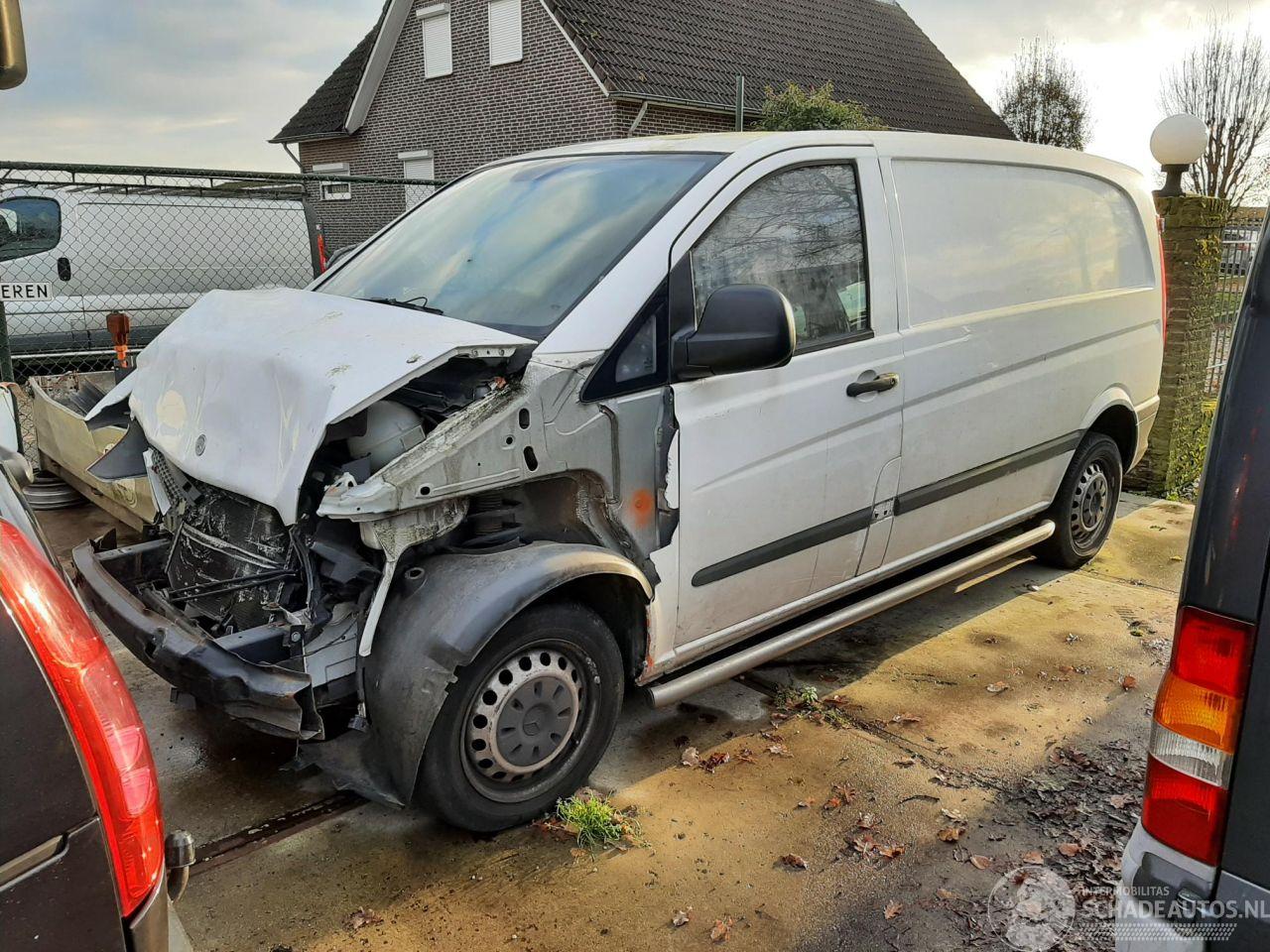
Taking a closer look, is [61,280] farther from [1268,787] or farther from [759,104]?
[759,104]

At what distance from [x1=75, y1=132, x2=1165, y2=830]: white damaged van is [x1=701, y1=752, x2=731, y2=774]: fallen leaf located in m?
0.31

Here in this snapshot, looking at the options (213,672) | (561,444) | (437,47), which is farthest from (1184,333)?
(437,47)

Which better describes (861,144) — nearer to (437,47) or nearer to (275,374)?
(275,374)

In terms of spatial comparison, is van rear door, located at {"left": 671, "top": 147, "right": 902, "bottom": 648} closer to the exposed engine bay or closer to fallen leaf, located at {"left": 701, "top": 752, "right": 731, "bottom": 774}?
the exposed engine bay

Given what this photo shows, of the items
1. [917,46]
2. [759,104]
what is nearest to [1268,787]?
[759,104]

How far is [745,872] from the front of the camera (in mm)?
2826

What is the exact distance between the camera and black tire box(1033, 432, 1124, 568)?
500 cm

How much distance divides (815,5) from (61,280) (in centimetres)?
1872

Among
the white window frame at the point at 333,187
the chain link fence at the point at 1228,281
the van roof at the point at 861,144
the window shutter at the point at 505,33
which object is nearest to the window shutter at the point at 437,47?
the window shutter at the point at 505,33

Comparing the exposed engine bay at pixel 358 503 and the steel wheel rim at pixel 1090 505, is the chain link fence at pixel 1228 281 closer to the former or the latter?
the steel wheel rim at pixel 1090 505

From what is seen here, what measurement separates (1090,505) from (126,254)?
9.68 metres

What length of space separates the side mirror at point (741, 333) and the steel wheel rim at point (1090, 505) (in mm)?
2766

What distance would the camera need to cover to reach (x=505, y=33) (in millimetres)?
19594

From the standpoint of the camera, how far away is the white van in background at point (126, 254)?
9570 mm
